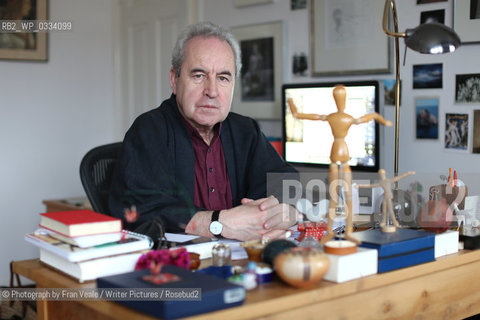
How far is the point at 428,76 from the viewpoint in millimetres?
2615

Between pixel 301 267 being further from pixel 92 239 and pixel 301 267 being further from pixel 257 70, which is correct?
pixel 257 70

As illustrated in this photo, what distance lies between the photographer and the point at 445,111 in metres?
2.55

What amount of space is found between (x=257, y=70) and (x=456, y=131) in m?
1.38

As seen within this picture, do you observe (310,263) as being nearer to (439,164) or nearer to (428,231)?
(428,231)

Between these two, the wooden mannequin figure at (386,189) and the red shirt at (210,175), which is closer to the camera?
the wooden mannequin figure at (386,189)

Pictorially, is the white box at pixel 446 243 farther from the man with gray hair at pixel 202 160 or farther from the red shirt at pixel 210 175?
the red shirt at pixel 210 175

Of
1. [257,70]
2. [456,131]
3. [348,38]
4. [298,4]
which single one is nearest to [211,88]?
[456,131]

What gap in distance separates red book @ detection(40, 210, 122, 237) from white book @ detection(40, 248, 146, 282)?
0.18 ft

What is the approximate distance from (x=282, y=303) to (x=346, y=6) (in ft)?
7.49

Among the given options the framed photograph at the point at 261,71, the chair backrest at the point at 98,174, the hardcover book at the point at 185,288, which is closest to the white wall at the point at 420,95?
the framed photograph at the point at 261,71

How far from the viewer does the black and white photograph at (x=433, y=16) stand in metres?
2.53

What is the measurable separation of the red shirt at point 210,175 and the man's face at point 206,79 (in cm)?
8

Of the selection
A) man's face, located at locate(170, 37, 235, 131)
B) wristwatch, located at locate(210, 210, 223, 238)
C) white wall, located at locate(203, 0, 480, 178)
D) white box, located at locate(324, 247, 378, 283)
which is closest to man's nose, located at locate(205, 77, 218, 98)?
man's face, located at locate(170, 37, 235, 131)

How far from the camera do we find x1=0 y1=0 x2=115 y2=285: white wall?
3.98 m
